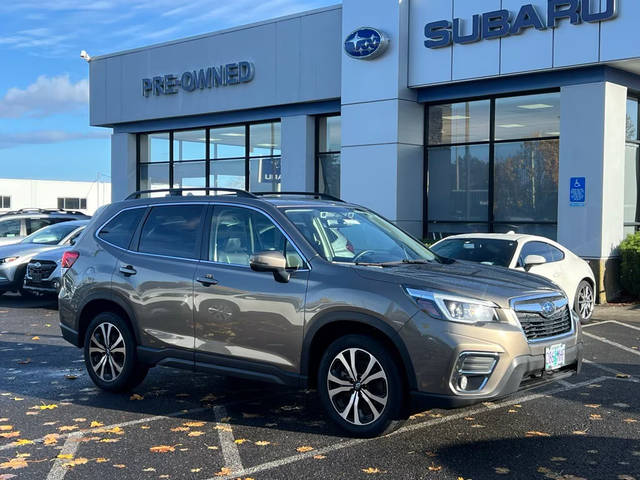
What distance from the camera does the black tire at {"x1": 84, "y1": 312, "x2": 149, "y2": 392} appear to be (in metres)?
7.52

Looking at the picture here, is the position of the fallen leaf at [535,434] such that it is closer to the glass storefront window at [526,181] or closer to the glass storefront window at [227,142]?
the glass storefront window at [526,181]

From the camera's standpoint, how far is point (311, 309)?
243 inches

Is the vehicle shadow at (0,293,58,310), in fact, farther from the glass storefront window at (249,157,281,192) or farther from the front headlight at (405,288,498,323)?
the front headlight at (405,288,498,323)

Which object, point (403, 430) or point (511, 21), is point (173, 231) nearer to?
point (403, 430)

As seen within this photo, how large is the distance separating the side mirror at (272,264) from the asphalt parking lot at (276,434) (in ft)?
3.87

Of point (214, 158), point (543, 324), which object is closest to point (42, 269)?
point (214, 158)

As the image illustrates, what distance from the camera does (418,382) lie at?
224 inches

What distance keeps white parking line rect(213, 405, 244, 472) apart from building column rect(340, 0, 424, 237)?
38.4 feet

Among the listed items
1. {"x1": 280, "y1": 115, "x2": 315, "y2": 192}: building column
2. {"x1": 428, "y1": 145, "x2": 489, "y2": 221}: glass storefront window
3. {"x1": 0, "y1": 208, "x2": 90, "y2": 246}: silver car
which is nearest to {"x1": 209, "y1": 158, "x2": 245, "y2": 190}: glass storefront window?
{"x1": 280, "y1": 115, "x2": 315, "y2": 192}: building column

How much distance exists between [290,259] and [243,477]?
183 centimetres

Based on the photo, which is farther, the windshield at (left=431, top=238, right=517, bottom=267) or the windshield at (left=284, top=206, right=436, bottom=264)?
the windshield at (left=431, top=238, right=517, bottom=267)

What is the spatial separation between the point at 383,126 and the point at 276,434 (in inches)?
506

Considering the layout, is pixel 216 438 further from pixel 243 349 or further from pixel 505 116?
pixel 505 116

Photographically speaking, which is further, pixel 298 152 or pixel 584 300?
pixel 298 152
